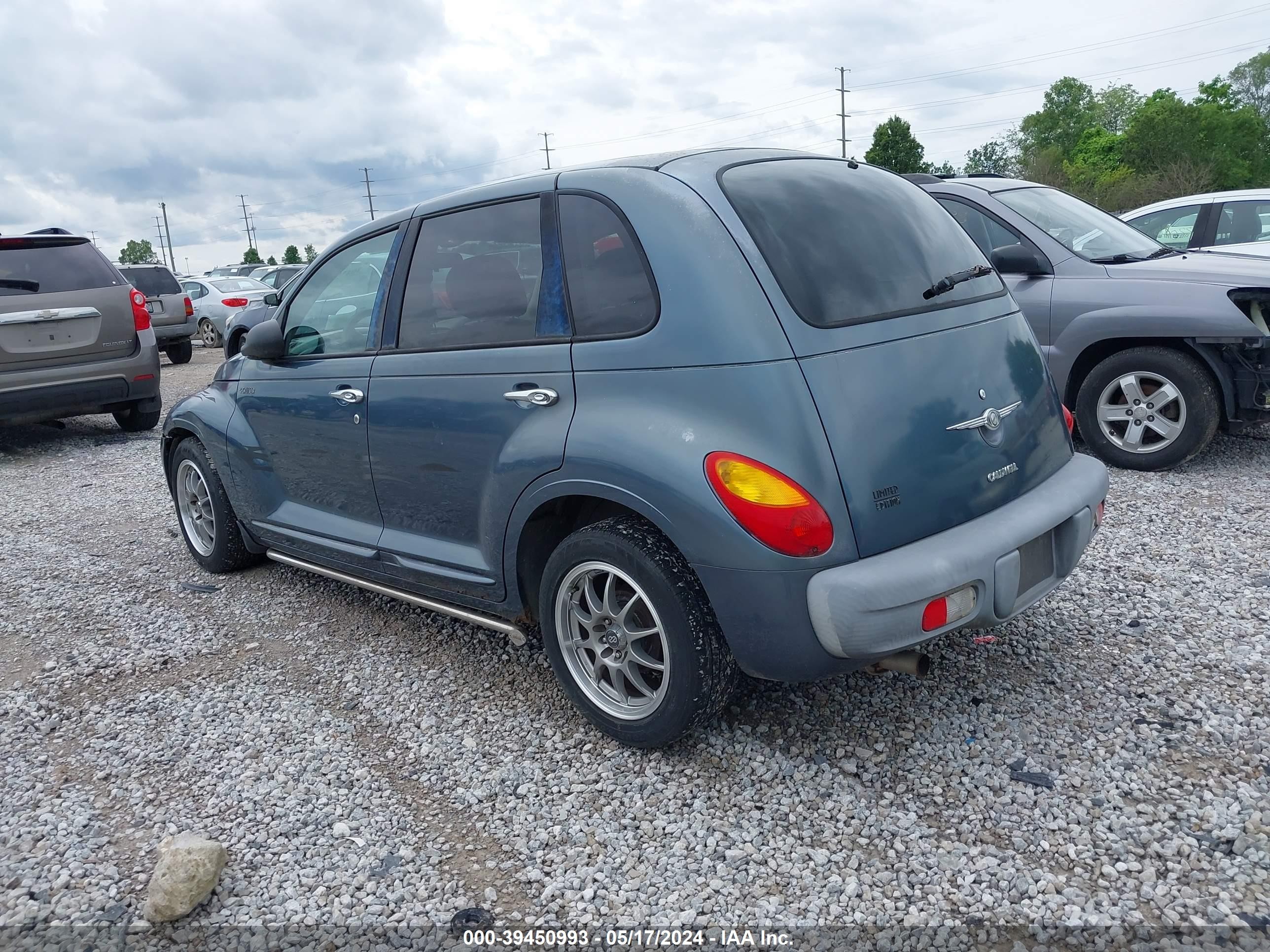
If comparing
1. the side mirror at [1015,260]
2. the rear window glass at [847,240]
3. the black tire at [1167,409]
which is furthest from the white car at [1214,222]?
the rear window glass at [847,240]

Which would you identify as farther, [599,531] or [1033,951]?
[599,531]

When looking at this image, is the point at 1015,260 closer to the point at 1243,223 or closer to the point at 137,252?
the point at 1243,223

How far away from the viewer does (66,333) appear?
851 centimetres

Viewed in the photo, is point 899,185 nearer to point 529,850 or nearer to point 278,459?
point 529,850

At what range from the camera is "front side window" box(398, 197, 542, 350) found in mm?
3303

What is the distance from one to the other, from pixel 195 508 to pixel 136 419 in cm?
545

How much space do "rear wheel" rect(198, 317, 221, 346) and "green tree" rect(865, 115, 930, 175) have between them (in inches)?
2082

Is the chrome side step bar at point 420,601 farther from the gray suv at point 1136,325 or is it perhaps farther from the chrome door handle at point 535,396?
the gray suv at point 1136,325

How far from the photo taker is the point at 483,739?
3.32 metres

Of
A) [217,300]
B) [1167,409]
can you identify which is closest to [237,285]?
[217,300]

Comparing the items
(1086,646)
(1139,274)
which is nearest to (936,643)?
(1086,646)

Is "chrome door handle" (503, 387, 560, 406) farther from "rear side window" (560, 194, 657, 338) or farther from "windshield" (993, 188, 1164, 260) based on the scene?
"windshield" (993, 188, 1164, 260)

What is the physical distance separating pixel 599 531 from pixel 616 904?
107cm

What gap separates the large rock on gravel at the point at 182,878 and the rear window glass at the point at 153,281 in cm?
1600
